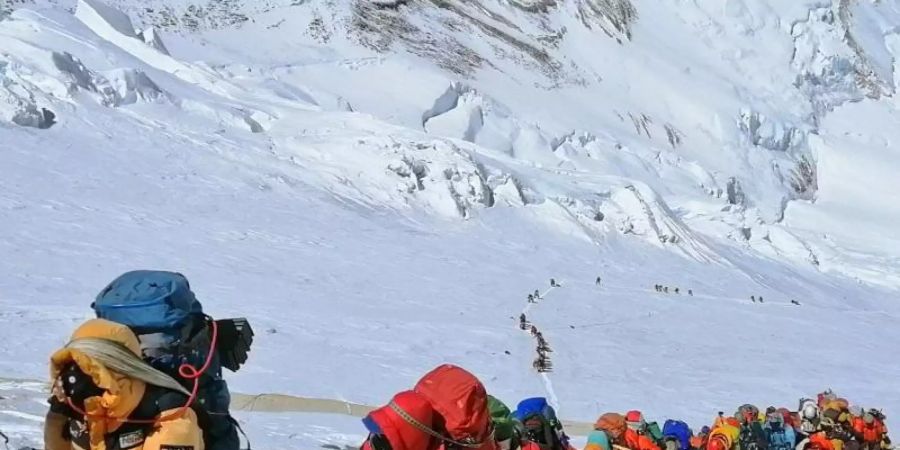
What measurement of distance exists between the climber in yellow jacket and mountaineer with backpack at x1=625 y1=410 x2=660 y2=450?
406cm

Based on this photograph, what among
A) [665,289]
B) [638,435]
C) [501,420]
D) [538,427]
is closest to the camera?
[501,420]

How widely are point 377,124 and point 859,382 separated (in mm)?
18593

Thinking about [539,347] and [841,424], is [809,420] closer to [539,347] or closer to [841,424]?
[841,424]

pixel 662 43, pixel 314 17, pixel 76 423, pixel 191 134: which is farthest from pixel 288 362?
pixel 662 43

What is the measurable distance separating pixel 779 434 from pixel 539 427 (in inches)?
169

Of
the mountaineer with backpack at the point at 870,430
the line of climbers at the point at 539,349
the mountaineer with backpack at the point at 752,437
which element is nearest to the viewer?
the mountaineer with backpack at the point at 752,437

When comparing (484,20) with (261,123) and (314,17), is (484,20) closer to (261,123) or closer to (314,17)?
(314,17)

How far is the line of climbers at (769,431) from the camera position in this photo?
19.8 ft

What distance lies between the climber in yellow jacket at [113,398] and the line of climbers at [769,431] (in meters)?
3.78

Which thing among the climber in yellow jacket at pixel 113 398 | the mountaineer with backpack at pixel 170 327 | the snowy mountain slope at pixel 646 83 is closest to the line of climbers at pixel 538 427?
the mountaineer with backpack at pixel 170 327

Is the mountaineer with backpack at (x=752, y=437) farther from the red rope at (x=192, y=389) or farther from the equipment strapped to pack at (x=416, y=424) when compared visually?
the red rope at (x=192, y=389)

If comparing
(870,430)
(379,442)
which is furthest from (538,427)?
(870,430)

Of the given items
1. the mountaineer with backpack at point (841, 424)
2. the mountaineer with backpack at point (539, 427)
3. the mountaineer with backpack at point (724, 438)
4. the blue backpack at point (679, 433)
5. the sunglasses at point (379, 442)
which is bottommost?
the blue backpack at point (679, 433)

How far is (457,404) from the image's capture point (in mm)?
2723
